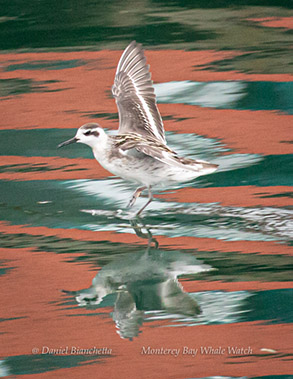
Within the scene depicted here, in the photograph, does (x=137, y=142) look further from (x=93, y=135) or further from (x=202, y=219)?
(x=202, y=219)

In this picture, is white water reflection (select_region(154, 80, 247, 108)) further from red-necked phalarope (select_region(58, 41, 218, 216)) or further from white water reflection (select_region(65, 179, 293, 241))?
white water reflection (select_region(65, 179, 293, 241))

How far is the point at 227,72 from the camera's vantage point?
34.8 feet

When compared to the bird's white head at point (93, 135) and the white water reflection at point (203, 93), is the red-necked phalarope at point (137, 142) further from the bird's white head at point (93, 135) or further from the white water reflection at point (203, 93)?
the white water reflection at point (203, 93)

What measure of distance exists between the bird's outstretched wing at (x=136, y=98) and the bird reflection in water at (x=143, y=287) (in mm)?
1618

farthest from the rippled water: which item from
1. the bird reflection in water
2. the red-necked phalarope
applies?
the red-necked phalarope

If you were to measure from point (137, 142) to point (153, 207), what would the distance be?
0.64m

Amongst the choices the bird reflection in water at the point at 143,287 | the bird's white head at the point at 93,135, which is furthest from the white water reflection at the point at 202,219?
the bird's white head at the point at 93,135

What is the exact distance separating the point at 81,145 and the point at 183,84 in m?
1.81

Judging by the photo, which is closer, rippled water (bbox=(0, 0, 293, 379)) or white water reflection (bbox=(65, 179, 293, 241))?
rippled water (bbox=(0, 0, 293, 379))

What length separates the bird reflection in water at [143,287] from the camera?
5457mm

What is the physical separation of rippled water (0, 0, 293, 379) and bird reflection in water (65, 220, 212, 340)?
0.05 feet

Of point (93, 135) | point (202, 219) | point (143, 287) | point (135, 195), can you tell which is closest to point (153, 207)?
point (135, 195)

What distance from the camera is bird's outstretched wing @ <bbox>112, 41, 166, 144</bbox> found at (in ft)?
26.4

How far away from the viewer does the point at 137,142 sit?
7188 mm
